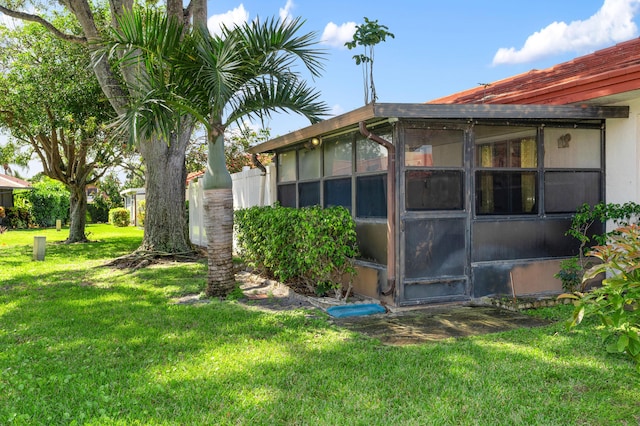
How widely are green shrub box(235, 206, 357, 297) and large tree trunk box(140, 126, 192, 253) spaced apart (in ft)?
14.6

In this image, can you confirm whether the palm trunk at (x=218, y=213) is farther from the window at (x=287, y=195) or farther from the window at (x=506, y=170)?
the window at (x=506, y=170)

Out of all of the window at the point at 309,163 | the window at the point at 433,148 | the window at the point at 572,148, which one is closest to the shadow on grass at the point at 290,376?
the window at the point at 433,148

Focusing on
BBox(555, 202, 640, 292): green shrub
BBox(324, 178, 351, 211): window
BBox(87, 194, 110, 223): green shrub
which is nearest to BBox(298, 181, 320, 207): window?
BBox(324, 178, 351, 211): window

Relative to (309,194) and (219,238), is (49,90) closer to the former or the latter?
(309,194)

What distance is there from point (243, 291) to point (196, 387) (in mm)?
3963

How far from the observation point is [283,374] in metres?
3.81

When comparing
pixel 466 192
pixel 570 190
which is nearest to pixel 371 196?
pixel 466 192

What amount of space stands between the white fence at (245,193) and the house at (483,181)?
3.32 m

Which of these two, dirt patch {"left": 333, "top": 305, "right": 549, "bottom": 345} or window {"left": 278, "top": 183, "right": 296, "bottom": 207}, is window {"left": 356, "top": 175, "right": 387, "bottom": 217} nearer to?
dirt patch {"left": 333, "top": 305, "right": 549, "bottom": 345}

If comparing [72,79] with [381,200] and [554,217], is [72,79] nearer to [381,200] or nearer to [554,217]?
[381,200]

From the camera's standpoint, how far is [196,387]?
3590 mm


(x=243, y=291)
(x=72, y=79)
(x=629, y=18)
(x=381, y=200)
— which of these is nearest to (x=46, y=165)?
(x=72, y=79)

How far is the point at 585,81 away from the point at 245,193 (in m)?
7.93

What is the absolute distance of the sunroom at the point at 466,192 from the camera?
20.0 feet
